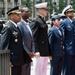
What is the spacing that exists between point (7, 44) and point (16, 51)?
0.18 m

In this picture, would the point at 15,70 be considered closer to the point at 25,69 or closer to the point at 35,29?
the point at 25,69

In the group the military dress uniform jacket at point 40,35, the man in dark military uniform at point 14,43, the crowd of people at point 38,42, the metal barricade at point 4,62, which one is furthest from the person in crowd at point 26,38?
the metal barricade at point 4,62

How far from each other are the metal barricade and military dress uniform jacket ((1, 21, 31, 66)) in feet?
0.94

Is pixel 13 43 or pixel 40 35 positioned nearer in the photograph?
pixel 13 43

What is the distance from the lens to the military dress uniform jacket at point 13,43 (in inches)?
190

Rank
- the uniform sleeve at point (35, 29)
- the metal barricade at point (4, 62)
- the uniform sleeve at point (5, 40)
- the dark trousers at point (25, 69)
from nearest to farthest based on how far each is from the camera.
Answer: the metal barricade at point (4, 62) → the uniform sleeve at point (5, 40) → the dark trousers at point (25, 69) → the uniform sleeve at point (35, 29)

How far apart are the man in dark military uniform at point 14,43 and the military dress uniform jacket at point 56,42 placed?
1142 mm

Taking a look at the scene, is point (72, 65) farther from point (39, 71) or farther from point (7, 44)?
point (7, 44)

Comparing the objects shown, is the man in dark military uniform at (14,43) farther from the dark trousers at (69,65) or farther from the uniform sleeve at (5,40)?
the dark trousers at (69,65)

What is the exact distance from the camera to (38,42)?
5.86 metres

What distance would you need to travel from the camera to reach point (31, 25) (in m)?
5.85

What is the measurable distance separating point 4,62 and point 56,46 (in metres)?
1.92

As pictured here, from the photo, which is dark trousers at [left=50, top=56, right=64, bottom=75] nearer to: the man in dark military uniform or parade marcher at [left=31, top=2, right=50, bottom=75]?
parade marcher at [left=31, top=2, right=50, bottom=75]

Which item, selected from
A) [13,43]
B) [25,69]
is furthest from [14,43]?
[25,69]
